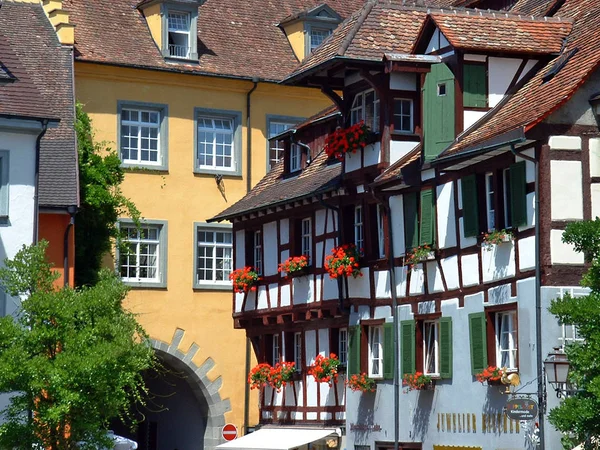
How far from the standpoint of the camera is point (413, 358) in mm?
31906

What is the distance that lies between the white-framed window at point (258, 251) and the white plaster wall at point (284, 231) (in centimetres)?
131

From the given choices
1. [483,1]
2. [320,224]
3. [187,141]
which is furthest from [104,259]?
[483,1]

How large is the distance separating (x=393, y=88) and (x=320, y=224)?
15.5ft

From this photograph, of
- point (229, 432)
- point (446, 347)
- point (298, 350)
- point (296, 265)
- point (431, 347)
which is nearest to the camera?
point (446, 347)

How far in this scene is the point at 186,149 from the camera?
147 ft

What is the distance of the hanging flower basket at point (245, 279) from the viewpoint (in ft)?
128

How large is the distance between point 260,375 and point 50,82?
29.8ft

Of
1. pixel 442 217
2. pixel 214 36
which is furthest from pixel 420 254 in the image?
pixel 214 36

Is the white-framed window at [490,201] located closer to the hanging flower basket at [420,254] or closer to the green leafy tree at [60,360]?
the hanging flower basket at [420,254]

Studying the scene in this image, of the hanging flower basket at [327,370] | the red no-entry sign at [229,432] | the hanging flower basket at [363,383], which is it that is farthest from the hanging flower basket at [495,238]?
the red no-entry sign at [229,432]

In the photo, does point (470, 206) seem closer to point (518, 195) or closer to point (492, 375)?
point (518, 195)

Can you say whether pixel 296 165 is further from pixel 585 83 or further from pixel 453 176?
pixel 585 83

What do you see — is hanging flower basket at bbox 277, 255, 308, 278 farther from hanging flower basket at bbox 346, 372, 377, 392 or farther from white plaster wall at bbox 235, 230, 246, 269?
white plaster wall at bbox 235, 230, 246, 269

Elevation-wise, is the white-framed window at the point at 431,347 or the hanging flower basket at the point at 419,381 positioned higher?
the white-framed window at the point at 431,347
